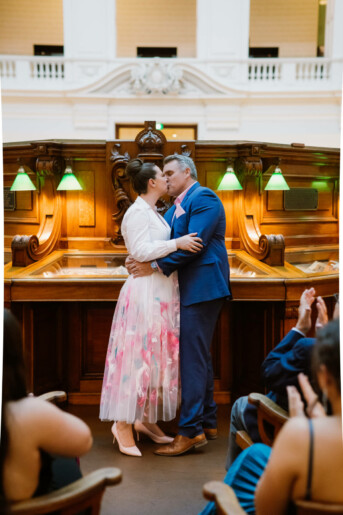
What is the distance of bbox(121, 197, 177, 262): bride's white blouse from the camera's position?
2373 millimetres

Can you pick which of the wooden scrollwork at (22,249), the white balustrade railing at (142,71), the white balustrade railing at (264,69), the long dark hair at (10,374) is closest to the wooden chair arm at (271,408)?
the long dark hair at (10,374)

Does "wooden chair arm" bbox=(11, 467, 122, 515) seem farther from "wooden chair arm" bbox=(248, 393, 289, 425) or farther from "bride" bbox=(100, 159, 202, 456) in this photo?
"bride" bbox=(100, 159, 202, 456)

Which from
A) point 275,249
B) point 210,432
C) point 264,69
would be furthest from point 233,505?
point 264,69

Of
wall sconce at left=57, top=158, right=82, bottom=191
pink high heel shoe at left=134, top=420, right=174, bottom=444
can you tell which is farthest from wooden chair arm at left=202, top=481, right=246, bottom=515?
wall sconce at left=57, top=158, right=82, bottom=191

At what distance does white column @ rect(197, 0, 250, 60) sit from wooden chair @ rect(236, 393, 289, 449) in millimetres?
9072

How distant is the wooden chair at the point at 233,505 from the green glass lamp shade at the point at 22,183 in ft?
7.72

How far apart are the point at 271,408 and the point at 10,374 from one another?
2.80 ft

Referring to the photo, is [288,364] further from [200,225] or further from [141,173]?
[141,173]

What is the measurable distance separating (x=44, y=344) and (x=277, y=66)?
883 cm

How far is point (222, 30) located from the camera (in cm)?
979

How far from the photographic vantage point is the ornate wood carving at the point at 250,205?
3340 mm

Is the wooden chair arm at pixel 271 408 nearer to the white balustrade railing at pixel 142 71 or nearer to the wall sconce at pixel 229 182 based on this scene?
the wall sconce at pixel 229 182

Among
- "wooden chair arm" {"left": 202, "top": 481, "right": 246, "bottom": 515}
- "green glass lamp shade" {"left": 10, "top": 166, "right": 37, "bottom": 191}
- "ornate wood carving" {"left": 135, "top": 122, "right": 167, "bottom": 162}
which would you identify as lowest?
"wooden chair arm" {"left": 202, "top": 481, "right": 246, "bottom": 515}

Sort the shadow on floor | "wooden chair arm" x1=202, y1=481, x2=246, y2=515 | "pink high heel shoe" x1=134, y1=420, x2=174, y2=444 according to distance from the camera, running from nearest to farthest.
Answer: "wooden chair arm" x1=202, y1=481, x2=246, y2=515 < the shadow on floor < "pink high heel shoe" x1=134, y1=420, x2=174, y2=444
